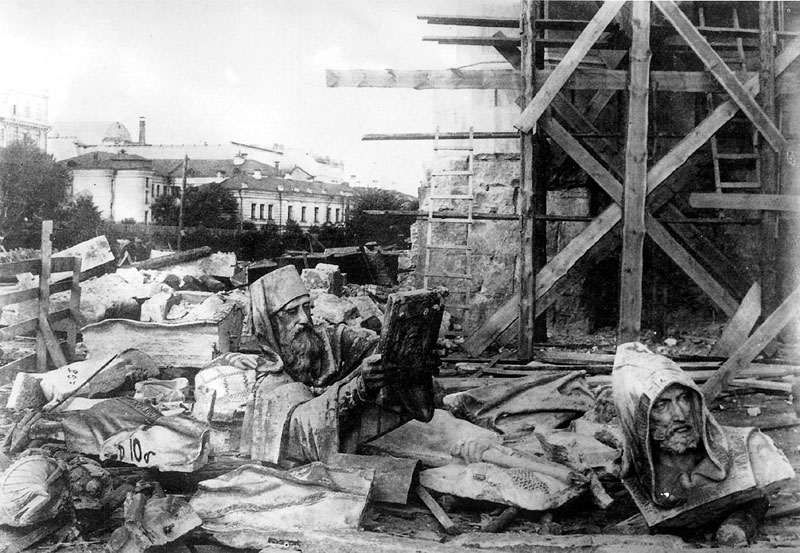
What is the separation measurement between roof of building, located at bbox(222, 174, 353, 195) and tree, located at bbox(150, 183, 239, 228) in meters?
0.34

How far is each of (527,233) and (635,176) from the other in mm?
1201

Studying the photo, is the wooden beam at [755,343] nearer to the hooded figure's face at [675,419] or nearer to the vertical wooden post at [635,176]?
the vertical wooden post at [635,176]

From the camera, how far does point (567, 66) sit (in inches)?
263

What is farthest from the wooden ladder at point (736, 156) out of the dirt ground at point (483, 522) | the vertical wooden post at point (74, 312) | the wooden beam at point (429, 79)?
the vertical wooden post at point (74, 312)

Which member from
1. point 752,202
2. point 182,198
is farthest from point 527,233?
point 182,198

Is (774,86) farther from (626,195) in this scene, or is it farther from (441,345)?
(441,345)

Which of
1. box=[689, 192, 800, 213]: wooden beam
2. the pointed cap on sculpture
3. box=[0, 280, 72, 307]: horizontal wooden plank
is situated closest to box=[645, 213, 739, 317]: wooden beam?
box=[689, 192, 800, 213]: wooden beam

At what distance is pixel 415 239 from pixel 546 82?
14.3 ft

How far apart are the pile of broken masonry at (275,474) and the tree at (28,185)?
6.23 ft

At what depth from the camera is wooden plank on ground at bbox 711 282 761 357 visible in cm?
703

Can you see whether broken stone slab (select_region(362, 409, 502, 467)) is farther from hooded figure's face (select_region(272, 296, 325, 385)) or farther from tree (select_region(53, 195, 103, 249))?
tree (select_region(53, 195, 103, 249))

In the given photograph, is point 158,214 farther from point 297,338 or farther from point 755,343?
point 755,343

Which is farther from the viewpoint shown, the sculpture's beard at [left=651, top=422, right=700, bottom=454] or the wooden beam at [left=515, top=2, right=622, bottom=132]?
the wooden beam at [left=515, top=2, right=622, bottom=132]

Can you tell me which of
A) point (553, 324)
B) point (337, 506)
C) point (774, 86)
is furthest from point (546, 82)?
point (337, 506)
